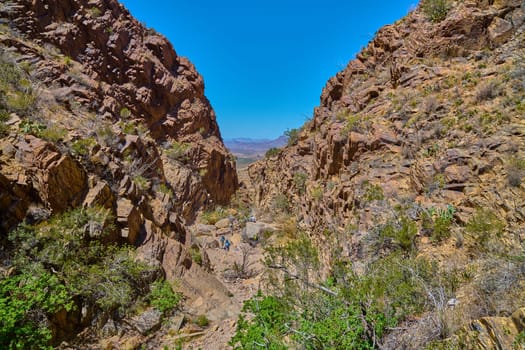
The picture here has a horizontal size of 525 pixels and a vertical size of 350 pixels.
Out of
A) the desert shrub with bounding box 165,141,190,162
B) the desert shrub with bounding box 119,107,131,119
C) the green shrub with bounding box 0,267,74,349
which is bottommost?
the green shrub with bounding box 0,267,74,349

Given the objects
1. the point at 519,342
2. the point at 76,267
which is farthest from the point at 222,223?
the point at 519,342

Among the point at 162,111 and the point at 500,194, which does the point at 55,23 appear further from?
the point at 500,194

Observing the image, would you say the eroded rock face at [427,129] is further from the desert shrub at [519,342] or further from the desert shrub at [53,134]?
the desert shrub at [53,134]

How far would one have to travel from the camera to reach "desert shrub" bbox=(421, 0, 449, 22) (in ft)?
34.9

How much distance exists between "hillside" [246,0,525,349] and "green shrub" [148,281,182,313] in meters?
2.27

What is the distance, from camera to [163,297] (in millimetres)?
5602

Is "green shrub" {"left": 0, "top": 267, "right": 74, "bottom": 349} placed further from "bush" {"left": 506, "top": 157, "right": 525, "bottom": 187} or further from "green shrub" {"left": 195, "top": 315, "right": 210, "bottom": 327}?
"bush" {"left": 506, "top": 157, "right": 525, "bottom": 187}

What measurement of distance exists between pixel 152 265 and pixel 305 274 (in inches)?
144

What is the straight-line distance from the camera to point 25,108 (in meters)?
6.21

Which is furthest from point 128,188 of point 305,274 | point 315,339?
point 315,339

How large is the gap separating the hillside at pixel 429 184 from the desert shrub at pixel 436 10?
0.05 m

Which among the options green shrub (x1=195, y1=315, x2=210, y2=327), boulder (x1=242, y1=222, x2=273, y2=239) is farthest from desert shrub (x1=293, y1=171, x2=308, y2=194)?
green shrub (x1=195, y1=315, x2=210, y2=327)

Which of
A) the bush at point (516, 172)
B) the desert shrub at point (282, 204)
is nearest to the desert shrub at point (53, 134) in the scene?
the bush at point (516, 172)

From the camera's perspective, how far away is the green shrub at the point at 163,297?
5.48 meters
